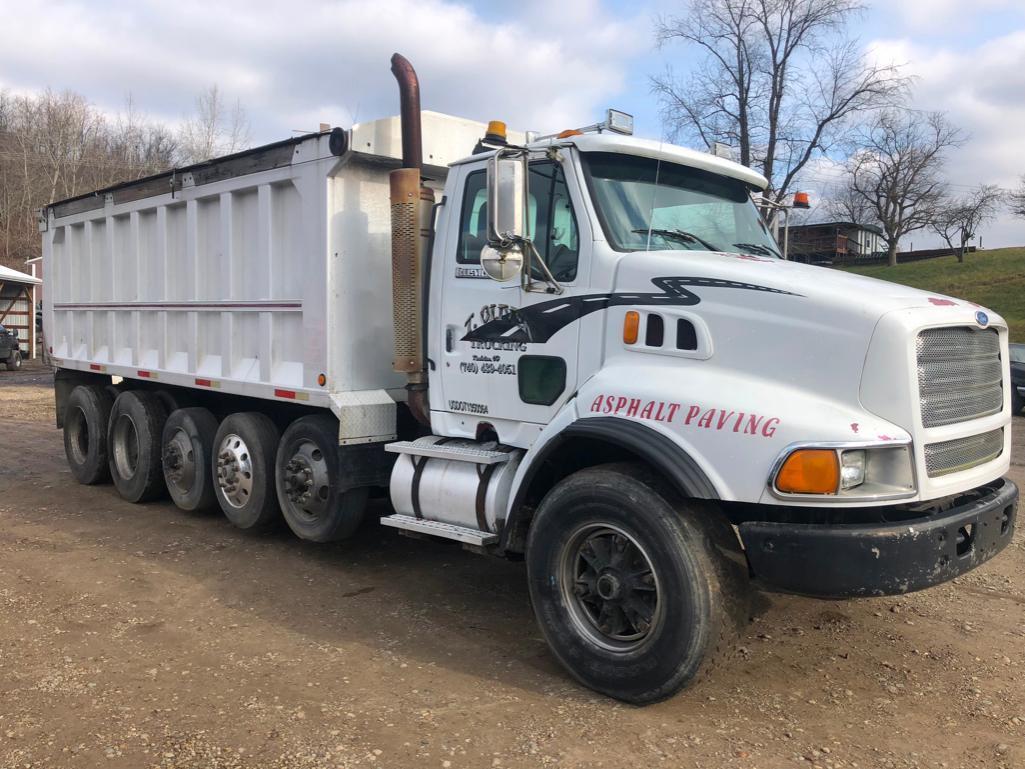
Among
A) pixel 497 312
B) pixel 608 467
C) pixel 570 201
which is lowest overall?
pixel 608 467

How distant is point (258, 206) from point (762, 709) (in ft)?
16.5

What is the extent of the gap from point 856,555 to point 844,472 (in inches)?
13.7

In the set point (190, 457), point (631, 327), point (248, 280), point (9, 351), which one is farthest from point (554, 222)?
point (9, 351)

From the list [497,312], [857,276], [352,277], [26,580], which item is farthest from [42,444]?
[857,276]

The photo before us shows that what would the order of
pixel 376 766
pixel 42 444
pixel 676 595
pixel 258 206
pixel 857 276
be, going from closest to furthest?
pixel 376 766
pixel 676 595
pixel 857 276
pixel 258 206
pixel 42 444

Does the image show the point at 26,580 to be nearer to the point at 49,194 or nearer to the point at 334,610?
the point at 334,610

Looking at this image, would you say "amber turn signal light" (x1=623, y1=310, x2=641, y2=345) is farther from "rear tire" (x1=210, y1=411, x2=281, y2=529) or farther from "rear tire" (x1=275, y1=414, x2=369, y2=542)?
"rear tire" (x1=210, y1=411, x2=281, y2=529)

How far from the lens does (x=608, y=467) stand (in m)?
4.23

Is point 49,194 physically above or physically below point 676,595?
above

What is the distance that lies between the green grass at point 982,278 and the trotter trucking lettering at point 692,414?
1144 inches

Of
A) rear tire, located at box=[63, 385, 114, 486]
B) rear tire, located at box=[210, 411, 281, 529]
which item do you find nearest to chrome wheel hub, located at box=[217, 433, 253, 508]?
rear tire, located at box=[210, 411, 281, 529]

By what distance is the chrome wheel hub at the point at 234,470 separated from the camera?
7.00m

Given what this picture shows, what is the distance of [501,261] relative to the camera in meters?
4.58

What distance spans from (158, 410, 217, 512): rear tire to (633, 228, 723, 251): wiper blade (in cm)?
467
